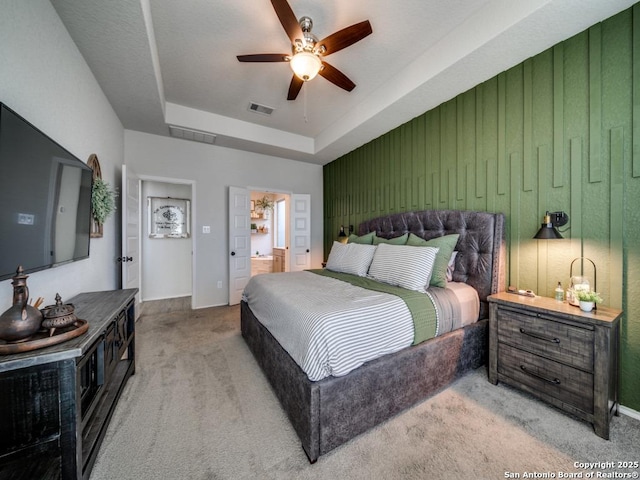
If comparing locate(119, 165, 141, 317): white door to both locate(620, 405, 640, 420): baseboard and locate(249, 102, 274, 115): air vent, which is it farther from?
locate(620, 405, 640, 420): baseboard

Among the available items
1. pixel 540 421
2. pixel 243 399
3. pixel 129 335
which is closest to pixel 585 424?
pixel 540 421

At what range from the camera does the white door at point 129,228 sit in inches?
121

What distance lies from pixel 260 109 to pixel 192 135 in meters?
1.16

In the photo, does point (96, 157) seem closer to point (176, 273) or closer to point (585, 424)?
point (176, 273)

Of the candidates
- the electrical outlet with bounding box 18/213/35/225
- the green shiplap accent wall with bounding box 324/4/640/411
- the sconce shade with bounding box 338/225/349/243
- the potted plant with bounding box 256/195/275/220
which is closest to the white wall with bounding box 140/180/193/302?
the potted plant with bounding box 256/195/275/220

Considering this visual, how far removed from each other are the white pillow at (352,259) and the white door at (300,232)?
1.84 metres

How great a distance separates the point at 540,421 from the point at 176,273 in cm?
554

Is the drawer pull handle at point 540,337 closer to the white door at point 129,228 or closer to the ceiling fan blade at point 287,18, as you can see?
the ceiling fan blade at point 287,18

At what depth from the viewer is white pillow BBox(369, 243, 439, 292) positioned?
2236 millimetres

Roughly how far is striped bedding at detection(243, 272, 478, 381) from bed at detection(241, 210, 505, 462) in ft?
0.23

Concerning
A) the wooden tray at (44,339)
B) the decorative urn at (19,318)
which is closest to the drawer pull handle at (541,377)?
the wooden tray at (44,339)

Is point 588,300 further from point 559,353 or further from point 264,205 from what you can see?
point 264,205

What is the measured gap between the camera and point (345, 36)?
6.32 ft

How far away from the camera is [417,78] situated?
2.62 metres
